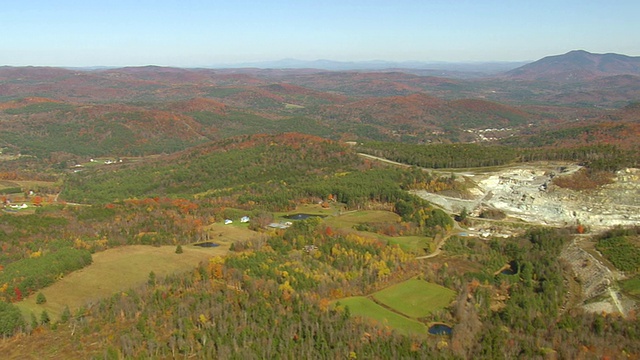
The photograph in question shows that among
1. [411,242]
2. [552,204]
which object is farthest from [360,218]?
[552,204]

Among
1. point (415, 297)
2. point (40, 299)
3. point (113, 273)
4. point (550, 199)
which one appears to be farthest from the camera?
point (550, 199)

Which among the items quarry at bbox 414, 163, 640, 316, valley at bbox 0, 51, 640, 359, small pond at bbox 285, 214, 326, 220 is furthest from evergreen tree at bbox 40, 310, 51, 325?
quarry at bbox 414, 163, 640, 316

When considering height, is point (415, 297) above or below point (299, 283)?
below

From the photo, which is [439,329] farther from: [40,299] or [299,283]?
[40,299]

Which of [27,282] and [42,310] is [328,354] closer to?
[42,310]

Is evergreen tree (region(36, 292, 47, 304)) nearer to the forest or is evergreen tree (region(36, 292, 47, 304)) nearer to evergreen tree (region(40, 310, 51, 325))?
the forest
